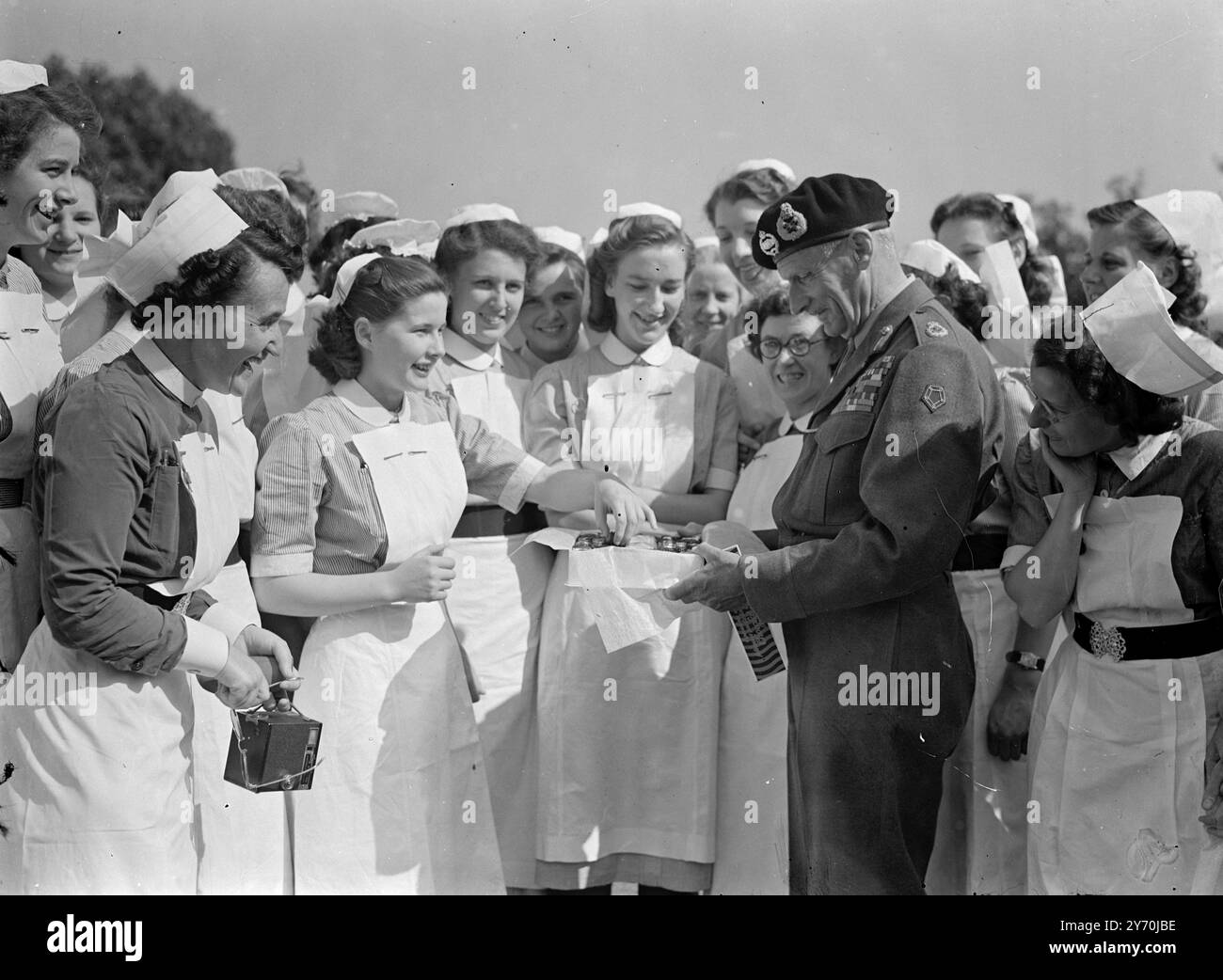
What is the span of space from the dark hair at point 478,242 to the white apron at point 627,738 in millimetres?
1098

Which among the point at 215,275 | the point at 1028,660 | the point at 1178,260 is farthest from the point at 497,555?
the point at 1178,260

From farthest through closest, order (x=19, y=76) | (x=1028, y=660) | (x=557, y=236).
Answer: (x=557, y=236) → (x=1028, y=660) → (x=19, y=76)

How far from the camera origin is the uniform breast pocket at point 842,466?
359cm

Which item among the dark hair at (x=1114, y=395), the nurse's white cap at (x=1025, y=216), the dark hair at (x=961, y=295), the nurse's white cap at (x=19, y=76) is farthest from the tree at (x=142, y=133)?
the nurse's white cap at (x=1025, y=216)

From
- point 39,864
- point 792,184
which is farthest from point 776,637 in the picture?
point 39,864

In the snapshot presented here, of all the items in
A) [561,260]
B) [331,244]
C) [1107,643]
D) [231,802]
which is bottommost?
[231,802]

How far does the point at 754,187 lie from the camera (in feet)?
17.0

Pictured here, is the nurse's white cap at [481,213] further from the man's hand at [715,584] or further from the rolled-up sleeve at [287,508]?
the man's hand at [715,584]

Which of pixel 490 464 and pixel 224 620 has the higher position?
pixel 490 464

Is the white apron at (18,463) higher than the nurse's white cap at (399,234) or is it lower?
lower

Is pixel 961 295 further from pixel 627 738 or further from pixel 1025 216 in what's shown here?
pixel 627 738

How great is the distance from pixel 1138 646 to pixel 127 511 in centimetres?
260

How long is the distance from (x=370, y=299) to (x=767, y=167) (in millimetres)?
1793
